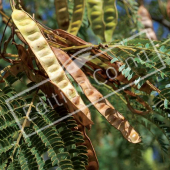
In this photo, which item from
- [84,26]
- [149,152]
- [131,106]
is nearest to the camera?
[131,106]

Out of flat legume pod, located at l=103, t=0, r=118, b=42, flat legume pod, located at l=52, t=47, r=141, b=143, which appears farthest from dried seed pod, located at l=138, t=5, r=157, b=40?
flat legume pod, located at l=52, t=47, r=141, b=143

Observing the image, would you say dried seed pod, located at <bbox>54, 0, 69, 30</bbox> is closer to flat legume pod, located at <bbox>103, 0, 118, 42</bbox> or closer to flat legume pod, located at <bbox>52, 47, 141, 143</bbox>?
flat legume pod, located at <bbox>103, 0, 118, 42</bbox>

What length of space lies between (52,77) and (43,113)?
0.33 ft

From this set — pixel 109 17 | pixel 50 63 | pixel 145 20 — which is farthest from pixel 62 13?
pixel 145 20

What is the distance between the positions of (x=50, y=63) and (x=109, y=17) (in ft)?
1.65

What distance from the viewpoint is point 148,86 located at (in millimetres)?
1030

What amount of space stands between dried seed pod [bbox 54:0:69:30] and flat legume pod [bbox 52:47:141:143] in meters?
0.41

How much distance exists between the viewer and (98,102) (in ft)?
3.21

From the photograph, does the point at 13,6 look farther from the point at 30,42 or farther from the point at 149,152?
the point at 149,152

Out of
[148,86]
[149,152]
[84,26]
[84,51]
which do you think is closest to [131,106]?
[148,86]

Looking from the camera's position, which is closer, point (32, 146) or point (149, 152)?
point (32, 146)

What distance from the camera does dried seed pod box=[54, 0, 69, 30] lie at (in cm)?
134

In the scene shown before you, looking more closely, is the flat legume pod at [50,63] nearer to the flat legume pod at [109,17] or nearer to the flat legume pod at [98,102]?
the flat legume pod at [98,102]

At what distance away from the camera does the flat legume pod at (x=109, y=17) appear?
4.36ft
